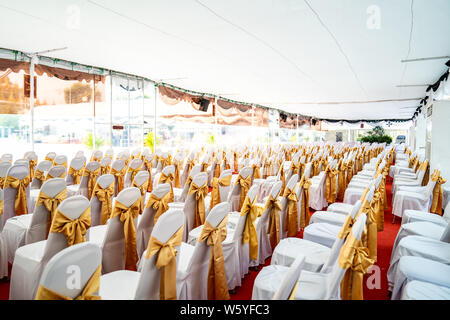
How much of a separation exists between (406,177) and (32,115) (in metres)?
9.64

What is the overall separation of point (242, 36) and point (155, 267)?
4.41 metres

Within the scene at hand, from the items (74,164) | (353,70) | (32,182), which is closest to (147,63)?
(74,164)

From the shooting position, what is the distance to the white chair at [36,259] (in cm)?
227

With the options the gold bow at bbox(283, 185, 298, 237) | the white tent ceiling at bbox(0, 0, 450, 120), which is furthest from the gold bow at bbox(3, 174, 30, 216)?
the gold bow at bbox(283, 185, 298, 237)

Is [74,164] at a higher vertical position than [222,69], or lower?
lower

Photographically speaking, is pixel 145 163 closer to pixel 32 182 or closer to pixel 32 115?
pixel 32 182

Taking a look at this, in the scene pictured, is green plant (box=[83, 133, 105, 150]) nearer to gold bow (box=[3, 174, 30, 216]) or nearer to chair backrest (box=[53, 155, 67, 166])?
chair backrest (box=[53, 155, 67, 166])

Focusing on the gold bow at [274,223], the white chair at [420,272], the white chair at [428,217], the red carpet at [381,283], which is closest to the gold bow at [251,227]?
the red carpet at [381,283]

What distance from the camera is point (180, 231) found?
6.60ft

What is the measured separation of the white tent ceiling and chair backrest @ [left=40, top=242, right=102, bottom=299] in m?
3.47

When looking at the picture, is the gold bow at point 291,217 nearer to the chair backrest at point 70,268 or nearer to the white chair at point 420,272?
the white chair at point 420,272

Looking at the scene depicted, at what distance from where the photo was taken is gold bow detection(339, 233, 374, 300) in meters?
1.84

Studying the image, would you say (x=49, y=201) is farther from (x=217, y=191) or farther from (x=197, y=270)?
(x=217, y=191)

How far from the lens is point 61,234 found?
229 centimetres
